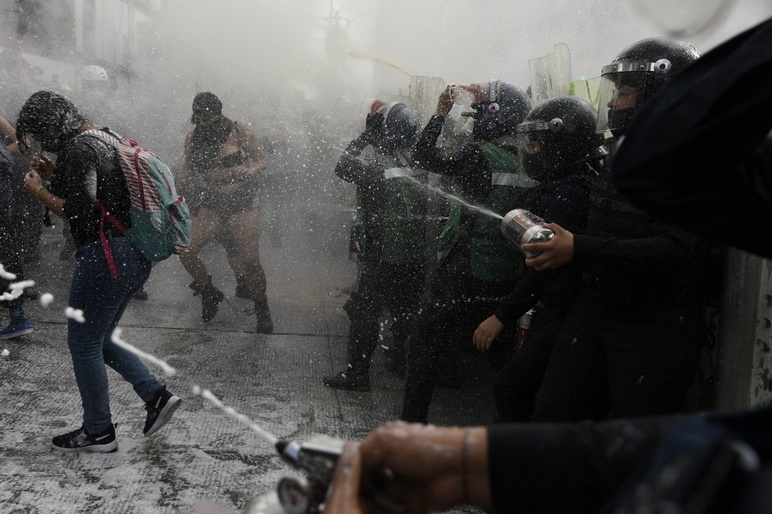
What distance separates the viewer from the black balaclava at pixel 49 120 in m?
3.36

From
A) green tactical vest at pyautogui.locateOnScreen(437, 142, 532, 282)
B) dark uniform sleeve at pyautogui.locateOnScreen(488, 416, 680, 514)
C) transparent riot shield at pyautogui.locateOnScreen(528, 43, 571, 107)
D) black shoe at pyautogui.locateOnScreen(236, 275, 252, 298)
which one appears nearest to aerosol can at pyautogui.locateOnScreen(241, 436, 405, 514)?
dark uniform sleeve at pyautogui.locateOnScreen(488, 416, 680, 514)

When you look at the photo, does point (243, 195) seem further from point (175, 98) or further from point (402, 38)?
point (402, 38)

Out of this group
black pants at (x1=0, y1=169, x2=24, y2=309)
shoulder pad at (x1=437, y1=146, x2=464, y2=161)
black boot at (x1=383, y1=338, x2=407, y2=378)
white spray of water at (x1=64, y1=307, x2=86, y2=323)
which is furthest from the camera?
black pants at (x1=0, y1=169, x2=24, y2=309)

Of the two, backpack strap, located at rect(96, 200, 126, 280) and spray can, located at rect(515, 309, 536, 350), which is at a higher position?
backpack strap, located at rect(96, 200, 126, 280)

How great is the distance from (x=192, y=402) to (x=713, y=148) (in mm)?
3583

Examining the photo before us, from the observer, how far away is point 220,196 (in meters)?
5.71

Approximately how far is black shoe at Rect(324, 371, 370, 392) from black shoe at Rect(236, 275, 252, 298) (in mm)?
1889

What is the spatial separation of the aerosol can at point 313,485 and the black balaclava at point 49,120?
2669mm

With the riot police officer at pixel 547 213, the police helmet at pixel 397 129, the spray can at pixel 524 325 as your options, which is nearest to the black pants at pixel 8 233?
the police helmet at pixel 397 129

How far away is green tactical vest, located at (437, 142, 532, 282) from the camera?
151 inches

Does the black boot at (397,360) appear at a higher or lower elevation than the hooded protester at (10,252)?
lower

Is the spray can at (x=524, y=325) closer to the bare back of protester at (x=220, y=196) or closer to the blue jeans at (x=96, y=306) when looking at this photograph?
the blue jeans at (x=96, y=306)

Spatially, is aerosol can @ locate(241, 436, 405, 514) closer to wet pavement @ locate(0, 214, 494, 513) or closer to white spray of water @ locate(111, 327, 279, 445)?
white spray of water @ locate(111, 327, 279, 445)

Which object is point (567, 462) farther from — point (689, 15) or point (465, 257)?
point (689, 15)
